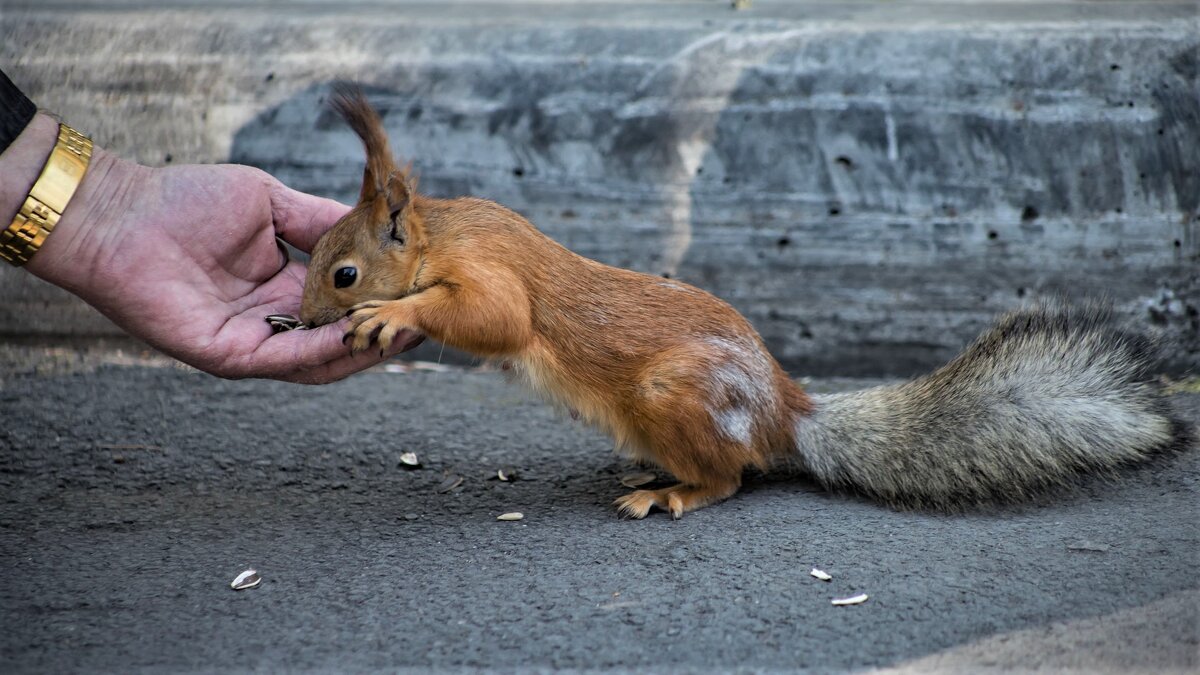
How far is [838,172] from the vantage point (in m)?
4.15

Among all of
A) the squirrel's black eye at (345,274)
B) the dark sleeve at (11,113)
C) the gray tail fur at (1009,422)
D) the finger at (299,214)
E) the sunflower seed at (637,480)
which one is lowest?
the sunflower seed at (637,480)

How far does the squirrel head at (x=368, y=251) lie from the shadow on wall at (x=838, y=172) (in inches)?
59.7

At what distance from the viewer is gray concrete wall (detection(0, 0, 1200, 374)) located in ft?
13.2

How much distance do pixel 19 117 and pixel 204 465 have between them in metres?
1.20

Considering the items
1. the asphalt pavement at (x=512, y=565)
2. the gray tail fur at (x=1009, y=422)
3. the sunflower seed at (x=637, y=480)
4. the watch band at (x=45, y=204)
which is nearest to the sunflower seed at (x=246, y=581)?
the asphalt pavement at (x=512, y=565)

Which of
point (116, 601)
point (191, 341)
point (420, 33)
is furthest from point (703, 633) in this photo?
point (420, 33)

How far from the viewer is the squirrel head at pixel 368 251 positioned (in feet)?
9.05

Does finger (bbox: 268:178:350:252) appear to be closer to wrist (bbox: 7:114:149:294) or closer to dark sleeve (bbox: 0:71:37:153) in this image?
wrist (bbox: 7:114:149:294)

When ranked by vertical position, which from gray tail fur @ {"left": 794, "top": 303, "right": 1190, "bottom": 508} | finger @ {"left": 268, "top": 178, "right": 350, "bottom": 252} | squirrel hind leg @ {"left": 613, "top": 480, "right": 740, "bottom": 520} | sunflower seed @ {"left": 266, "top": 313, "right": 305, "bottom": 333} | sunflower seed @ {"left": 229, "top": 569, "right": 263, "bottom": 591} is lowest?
sunflower seed @ {"left": 229, "top": 569, "right": 263, "bottom": 591}

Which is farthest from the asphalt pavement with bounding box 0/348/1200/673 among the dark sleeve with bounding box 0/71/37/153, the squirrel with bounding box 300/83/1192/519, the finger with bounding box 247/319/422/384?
the dark sleeve with bounding box 0/71/37/153

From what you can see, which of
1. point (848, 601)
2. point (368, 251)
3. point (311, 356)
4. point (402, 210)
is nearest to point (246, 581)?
point (311, 356)

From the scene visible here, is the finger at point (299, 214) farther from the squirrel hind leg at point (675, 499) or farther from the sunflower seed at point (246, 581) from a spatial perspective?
the squirrel hind leg at point (675, 499)

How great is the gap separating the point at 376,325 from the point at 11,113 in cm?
109

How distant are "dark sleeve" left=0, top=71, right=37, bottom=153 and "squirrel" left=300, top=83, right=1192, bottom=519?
793mm
